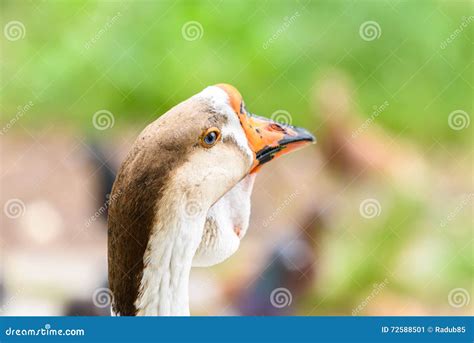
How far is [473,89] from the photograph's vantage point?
185 centimetres

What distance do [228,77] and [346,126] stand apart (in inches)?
12.8

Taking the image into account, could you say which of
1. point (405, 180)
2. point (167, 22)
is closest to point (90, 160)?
point (167, 22)

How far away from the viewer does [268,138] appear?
1238 millimetres

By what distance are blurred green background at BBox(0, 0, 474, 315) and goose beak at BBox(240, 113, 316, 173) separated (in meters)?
0.62
